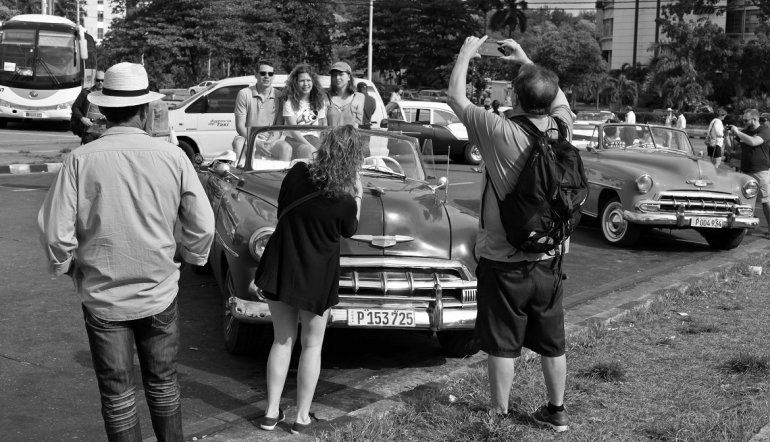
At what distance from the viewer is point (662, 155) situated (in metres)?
12.0

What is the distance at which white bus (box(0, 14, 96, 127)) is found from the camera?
89.4ft

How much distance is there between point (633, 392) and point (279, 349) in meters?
2.16

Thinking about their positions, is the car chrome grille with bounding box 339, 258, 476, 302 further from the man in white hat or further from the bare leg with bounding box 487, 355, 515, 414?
the man in white hat

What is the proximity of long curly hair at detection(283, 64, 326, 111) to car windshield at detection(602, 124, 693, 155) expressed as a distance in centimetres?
567

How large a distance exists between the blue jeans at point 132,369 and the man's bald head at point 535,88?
1.99 meters

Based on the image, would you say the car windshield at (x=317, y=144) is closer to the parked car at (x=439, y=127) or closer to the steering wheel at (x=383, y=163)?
the steering wheel at (x=383, y=163)

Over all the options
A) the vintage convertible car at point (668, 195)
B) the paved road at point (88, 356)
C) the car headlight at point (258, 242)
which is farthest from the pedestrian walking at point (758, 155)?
the car headlight at point (258, 242)

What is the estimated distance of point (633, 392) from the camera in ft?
17.6

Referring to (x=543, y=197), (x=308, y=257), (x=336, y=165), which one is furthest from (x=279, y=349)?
(x=543, y=197)

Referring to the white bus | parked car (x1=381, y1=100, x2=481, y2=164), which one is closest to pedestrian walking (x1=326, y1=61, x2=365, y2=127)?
parked car (x1=381, y1=100, x2=481, y2=164)

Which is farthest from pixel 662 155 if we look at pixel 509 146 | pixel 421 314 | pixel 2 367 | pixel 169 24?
pixel 169 24

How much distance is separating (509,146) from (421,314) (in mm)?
1646

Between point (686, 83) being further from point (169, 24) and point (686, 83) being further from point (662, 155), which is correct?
point (662, 155)

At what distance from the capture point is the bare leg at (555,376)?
4578 millimetres
